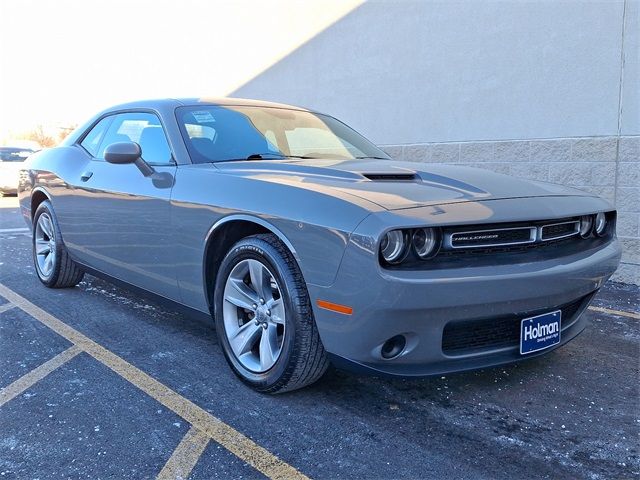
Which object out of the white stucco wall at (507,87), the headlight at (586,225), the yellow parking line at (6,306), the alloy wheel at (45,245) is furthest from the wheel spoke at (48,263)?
the white stucco wall at (507,87)

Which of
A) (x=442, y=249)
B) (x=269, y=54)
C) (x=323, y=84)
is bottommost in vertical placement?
(x=442, y=249)

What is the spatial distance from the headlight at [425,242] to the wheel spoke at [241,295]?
92 centimetres

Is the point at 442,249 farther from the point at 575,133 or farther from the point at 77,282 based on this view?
the point at 575,133

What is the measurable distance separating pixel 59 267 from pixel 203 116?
2.05 meters

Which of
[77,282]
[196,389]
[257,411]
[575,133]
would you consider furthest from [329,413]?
[575,133]

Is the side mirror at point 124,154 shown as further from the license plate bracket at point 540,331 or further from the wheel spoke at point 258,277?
the license plate bracket at point 540,331

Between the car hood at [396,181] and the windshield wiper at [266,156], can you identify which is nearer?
the car hood at [396,181]

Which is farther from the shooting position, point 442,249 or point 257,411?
point 257,411

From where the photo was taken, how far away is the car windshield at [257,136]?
3.46 m

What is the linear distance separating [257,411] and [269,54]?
797 cm

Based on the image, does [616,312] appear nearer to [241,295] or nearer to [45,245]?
[241,295]

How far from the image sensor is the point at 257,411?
267 centimetres

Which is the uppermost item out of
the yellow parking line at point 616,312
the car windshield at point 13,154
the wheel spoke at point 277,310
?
the car windshield at point 13,154

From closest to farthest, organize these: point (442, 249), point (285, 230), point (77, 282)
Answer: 1. point (442, 249)
2. point (285, 230)
3. point (77, 282)
